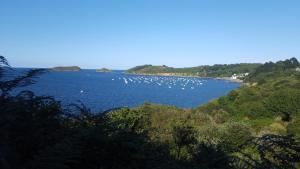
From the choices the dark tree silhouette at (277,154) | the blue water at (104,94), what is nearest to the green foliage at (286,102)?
the blue water at (104,94)

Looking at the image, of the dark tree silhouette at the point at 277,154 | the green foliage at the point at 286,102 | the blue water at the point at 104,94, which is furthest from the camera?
the green foliage at the point at 286,102

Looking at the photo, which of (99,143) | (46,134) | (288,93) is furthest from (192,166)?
(288,93)

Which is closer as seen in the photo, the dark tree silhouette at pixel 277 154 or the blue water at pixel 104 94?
the dark tree silhouette at pixel 277 154

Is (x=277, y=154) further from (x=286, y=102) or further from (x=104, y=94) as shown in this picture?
(x=104, y=94)

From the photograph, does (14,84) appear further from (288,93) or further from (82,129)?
(288,93)

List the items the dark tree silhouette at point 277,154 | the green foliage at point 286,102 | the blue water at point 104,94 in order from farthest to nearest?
1. the green foliage at point 286,102
2. the blue water at point 104,94
3. the dark tree silhouette at point 277,154

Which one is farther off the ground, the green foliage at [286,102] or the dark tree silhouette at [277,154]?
the dark tree silhouette at [277,154]

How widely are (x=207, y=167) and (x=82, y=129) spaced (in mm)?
1581

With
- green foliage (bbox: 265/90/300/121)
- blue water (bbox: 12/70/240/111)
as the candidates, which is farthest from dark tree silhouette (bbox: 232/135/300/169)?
green foliage (bbox: 265/90/300/121)

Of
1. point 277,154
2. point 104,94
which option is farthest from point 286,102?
point 277,154

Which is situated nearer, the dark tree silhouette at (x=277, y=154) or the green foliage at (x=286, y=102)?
the dark tree silhouette at (x=277, y=154)

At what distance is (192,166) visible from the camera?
488 cm

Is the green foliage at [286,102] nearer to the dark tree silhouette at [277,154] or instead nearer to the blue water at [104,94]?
the blue water at [104,94]

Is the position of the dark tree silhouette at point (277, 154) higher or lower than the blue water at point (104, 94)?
higher
